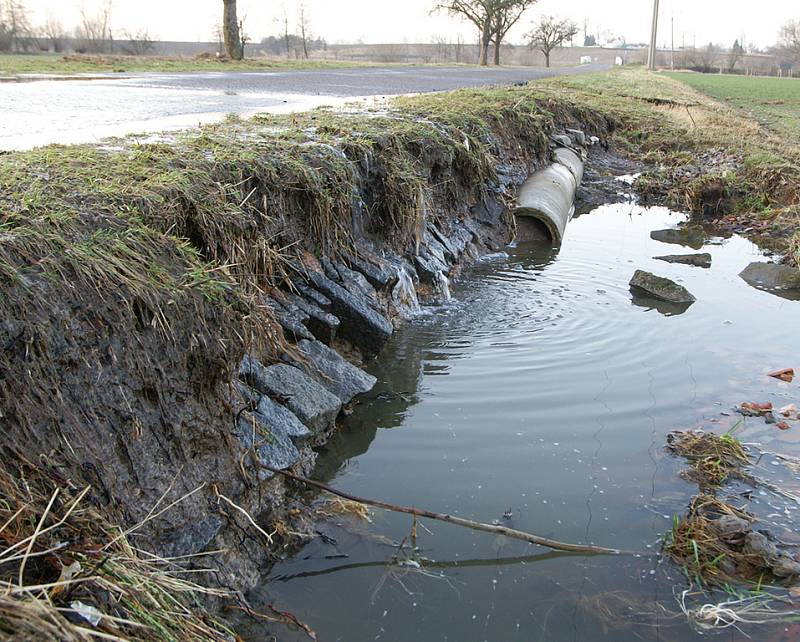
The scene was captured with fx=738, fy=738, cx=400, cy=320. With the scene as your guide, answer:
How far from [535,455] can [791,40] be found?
106m

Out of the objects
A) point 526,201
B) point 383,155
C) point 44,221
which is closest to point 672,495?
point 44,221

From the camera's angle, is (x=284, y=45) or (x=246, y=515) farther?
(x=284, y=45)

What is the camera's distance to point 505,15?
51656 mm

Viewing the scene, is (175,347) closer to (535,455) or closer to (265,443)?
(265,443)

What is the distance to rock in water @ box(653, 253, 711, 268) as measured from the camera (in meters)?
9.18

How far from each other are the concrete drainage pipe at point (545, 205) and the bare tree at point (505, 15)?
43058 mm

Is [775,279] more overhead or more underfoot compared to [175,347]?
more underfoot

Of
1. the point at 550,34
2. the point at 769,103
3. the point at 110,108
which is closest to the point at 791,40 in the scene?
the point at 550,34

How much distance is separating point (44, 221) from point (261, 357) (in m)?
1.36

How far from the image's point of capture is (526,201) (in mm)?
10008

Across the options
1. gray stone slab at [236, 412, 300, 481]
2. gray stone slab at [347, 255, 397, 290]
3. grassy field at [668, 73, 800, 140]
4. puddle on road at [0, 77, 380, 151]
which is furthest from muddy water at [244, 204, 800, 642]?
grassy field at [668, 73, 800, 140]

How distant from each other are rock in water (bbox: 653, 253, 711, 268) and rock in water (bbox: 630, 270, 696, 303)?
66.7 inches

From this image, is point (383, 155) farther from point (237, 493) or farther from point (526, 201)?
point (237, 493)

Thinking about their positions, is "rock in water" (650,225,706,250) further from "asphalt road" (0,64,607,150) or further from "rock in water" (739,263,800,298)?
"asphalt road" (0,64,607,150)
